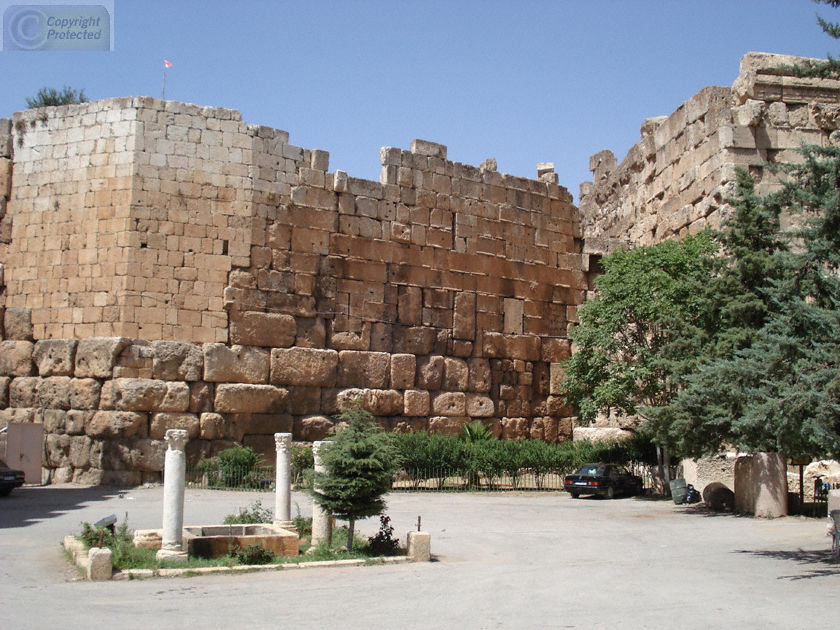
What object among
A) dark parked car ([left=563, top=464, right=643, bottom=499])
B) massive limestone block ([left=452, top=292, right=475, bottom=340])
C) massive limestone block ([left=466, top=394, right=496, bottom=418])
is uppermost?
massive limestone block ([left=452, top=292, right=475, bottom=340])

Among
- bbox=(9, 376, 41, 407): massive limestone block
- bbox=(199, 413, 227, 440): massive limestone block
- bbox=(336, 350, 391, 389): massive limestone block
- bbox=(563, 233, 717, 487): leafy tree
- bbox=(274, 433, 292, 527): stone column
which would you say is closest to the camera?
bbox=(274, 433, 292, 527): stone column

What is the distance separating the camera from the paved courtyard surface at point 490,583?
25.9 ft

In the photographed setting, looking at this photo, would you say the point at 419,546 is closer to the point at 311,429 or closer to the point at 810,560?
the point at 810,560

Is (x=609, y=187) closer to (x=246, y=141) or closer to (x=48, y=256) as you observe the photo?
(x=246, y=141)

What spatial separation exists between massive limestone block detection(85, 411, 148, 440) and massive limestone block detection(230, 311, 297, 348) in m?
2.74

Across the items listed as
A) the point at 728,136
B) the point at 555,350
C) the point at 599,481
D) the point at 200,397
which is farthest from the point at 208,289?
the point at 728,136

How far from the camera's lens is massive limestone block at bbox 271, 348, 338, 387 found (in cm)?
2008

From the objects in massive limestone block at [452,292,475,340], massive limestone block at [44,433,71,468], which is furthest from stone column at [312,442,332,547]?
massive limestone block at [452,292,475,340]

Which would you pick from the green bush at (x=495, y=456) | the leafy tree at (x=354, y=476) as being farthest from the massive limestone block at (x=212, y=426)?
the leafy tree at (x=354, y=476)

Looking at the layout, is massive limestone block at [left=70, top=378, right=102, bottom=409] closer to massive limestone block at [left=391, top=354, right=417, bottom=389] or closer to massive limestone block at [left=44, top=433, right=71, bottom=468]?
massive limestone block at [left=44, top=433, right=71, bottom=468]

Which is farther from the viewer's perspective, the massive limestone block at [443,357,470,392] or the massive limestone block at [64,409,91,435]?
the massive limestone block at [443,357,470,392]

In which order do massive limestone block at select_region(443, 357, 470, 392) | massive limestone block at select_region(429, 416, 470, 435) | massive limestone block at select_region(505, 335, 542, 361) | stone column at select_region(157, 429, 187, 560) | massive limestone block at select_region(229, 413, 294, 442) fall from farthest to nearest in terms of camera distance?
massive limestone block at select_region(505, 335, 542, 361) < massive limestone block at select_region(443, 357, 470, 392) < massive limestone block at select_region(429, 416, 470, 435) < massive limestone block at select_region(229, 413, 294, 442) < stone column at select_region(157, 429, 187, 560)

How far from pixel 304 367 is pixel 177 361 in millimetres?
2999

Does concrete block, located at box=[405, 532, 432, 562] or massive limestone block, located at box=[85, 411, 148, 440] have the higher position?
massive limestone block, located at box=[85, 411, 148, 440]
